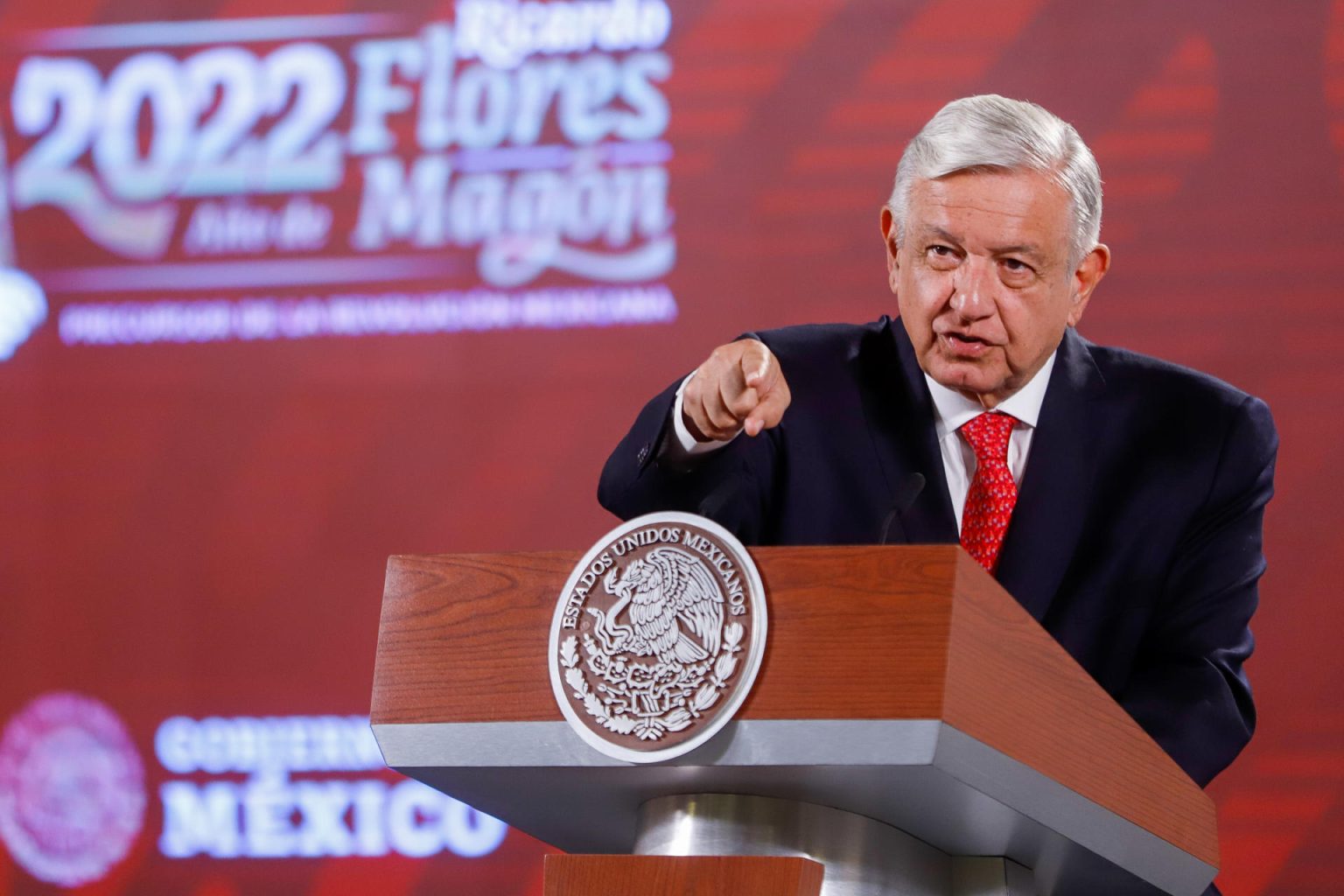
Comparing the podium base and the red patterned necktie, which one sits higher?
the red patterned necktie

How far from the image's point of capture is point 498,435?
2936 millimetres

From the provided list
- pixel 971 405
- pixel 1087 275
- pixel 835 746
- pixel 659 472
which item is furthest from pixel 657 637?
pixel 1087 275

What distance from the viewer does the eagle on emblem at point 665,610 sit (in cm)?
98

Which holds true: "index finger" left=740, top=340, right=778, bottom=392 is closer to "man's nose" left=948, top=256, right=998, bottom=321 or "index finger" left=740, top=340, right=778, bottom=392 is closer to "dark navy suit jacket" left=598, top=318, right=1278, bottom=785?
"dark navy suit jacket" left=598, top=318, right=1278, bottom=785

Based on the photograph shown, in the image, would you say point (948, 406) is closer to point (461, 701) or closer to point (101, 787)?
point (461, 701)

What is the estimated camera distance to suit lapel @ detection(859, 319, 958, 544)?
1474mm

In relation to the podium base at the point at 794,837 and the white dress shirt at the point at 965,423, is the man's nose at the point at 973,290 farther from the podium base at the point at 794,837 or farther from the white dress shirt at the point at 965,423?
the podium base at the point at 794,837

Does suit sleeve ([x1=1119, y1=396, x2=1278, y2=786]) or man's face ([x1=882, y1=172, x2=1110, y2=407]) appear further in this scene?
man's face ([x1=882, y1=172, x2=1110, y2=407])

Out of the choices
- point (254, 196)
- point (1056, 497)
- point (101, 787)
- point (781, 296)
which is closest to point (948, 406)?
point (1056, 497)

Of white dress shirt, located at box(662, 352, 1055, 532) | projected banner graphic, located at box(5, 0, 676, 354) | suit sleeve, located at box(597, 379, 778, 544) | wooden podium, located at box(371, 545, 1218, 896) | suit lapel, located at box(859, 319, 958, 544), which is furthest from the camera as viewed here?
projected banner graphic, located at box(5, 0, 676, 354)

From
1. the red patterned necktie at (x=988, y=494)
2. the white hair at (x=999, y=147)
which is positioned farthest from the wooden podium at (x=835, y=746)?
the white hair at (x=999, y=147)

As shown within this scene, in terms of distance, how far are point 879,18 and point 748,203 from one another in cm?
42

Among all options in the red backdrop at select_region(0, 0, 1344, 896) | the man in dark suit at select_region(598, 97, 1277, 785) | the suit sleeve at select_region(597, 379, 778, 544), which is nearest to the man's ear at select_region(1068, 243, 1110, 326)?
the man in dark suit at select_region(598, 97, 1277, 785)

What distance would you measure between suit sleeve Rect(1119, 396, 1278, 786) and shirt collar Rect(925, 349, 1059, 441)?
0.20 meters
